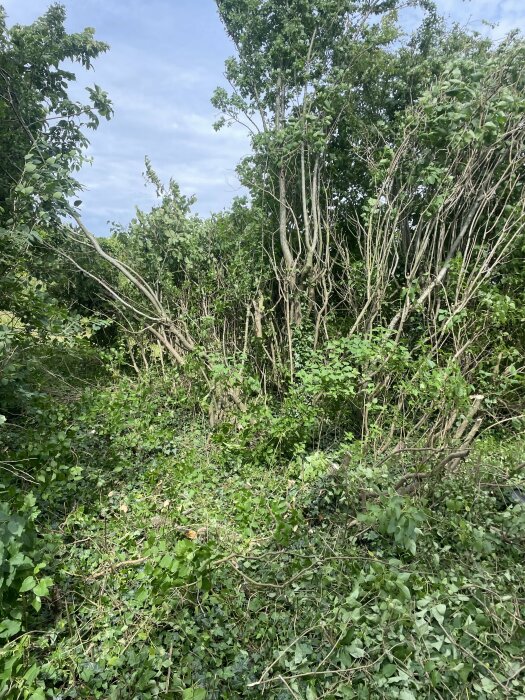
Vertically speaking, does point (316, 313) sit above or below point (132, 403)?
above

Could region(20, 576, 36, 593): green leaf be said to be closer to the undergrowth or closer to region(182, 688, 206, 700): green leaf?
the undergrowth

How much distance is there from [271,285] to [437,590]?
4.18m

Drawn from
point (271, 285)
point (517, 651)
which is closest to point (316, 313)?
point (271, 285)

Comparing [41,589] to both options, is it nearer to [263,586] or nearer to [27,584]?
[27,584]

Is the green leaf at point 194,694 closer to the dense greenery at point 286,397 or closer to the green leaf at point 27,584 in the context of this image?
the dense greenery at point 286,397

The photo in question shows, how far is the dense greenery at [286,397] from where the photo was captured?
196 cm

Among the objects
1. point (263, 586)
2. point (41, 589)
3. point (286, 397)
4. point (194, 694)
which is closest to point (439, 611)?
point (263, 586)

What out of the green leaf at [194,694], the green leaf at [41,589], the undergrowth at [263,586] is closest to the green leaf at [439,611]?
the undergrowth at [263,586]

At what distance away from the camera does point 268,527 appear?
2947 millimetres

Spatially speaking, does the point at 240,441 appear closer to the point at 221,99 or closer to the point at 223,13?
the point at 221,99

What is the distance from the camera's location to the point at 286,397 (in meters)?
4.67

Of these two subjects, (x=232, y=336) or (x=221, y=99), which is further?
(x=232, y=336)

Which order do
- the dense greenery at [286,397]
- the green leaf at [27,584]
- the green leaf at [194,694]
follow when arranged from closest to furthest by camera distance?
the green leaf at [194,694]
the green leaf at [27,584]
the dense greenery at [286,397]

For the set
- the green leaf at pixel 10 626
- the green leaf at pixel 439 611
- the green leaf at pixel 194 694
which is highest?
the green leaf at pixel 10 626
